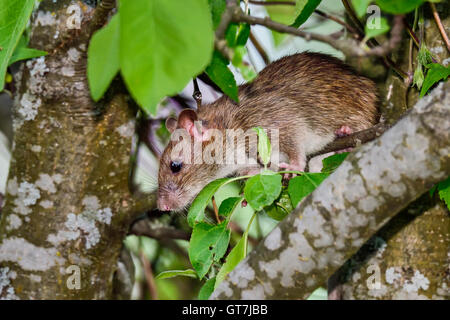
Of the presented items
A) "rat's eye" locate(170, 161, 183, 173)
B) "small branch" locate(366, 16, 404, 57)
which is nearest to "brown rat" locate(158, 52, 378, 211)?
"rat's eye" locate(170, 161, 183, 173)

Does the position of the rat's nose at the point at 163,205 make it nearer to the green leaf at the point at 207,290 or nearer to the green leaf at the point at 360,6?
the green leaf at the point at 207,290

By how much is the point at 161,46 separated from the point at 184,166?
1.56m

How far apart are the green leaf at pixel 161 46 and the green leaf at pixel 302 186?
2.16 feet

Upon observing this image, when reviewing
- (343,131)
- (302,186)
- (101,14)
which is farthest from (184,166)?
(302,186)

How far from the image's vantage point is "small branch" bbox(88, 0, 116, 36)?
1.59 meters

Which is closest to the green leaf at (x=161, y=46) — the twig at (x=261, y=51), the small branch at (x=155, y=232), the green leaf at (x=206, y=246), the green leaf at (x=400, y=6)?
the green leaf at (x=400, y=6)

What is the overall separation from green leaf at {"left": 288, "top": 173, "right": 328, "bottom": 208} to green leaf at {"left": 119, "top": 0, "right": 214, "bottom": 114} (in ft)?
2.16

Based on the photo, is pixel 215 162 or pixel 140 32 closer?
pixel 140 32

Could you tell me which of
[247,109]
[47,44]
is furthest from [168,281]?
[47,44]

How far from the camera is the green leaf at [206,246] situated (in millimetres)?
1457

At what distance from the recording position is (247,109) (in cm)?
239

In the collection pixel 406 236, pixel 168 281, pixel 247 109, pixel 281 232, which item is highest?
pixel 247 109
